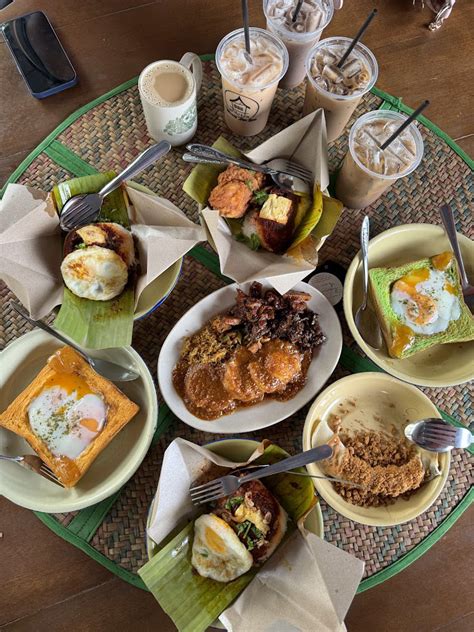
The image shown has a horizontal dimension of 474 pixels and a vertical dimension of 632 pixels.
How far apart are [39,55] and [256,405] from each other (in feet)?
5.65

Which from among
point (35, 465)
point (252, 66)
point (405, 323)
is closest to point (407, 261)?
point (405, 323)

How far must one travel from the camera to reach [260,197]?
6.20 ft

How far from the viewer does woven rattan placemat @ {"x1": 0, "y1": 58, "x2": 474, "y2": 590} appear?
184cm

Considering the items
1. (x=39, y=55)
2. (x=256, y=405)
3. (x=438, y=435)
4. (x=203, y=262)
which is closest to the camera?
(x=438, y=435)

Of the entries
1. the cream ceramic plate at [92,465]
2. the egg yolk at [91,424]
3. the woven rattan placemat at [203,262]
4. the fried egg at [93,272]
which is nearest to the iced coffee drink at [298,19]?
the woven rattan placemat at [203,262]

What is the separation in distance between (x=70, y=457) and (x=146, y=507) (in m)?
0.33

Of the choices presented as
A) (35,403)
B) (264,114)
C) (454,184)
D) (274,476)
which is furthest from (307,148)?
(35,403)

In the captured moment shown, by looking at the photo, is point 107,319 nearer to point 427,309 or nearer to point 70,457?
point 70,457

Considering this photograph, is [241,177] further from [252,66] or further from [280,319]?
[280,319]

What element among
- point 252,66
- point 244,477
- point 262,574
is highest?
point 252,66

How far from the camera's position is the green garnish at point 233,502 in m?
1.67

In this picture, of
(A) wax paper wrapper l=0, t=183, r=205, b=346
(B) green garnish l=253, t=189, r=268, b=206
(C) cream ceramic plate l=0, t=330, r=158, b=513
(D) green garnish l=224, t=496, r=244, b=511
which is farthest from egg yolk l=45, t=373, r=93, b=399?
(B) green garnish l=253, t=189, r=268, b=206

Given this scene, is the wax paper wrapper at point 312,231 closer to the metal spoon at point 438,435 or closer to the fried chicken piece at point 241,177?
the fried chicken piece at point 241,177

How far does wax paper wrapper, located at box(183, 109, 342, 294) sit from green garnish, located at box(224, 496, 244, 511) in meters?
0.71
